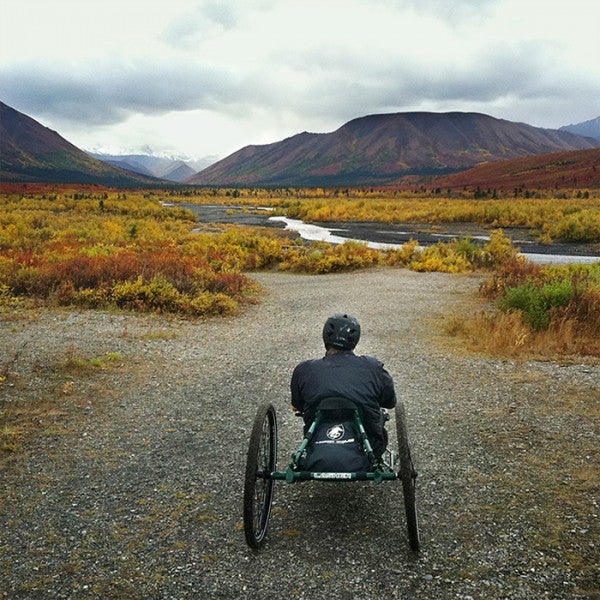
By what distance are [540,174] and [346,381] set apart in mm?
84034

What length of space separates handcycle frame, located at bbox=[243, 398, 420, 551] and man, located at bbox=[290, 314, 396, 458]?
0.07m

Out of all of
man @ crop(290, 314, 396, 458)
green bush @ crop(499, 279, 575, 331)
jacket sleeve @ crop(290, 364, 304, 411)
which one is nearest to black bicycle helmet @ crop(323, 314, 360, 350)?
man @ crop(290, 314, 396, 458)

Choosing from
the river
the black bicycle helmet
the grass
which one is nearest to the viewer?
the black bicycle helmet

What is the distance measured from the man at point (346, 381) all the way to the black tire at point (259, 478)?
365 mm

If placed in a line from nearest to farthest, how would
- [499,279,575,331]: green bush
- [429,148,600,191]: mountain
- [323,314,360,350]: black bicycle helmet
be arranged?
[323,314,360,350]: black bicycle helmet → [499,279,575,331]: green bush → [429,148,600,191]: mountain

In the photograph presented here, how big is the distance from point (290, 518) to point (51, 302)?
10.9 m

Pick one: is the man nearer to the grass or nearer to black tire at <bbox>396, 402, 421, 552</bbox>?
black tire at <bbox>396, 402, 421, 552</bbox>

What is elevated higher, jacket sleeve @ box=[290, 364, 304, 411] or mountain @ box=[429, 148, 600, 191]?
mountain @ box=[429, 148, 600, 191]

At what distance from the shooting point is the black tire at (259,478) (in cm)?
391

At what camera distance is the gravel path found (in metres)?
3.89

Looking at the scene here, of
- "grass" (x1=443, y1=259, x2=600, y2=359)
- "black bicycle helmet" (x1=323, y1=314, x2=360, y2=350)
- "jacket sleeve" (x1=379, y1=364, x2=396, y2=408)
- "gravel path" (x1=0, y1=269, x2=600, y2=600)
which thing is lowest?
"gravel path" (x1=0, y1=269, x2=600, y2=600)

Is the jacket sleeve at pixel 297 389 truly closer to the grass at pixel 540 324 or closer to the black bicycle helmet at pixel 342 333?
the black bicycle helmet at pixel 342 333

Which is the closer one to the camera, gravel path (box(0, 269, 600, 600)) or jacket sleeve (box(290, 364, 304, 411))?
gravel path (box(0, 269, 600, 600))

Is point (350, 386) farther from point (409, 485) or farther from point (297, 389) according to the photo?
point (409, 485)
